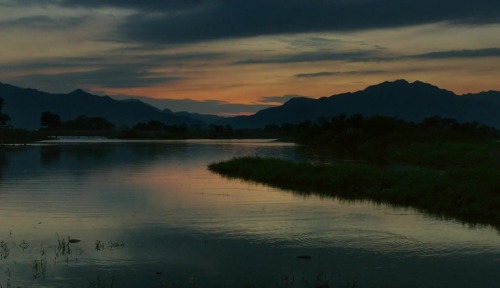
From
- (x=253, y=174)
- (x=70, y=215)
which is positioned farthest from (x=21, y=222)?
(x=253, y=174)

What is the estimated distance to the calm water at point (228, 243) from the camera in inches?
672

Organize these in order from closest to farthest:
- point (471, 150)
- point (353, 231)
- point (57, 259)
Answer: point (57, 259)
point (353, 231)
point (471, 150)

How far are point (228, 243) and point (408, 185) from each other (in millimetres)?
18046

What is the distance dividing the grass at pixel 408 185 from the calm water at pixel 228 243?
2420 millimetres

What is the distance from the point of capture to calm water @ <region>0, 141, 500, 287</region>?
1706cm

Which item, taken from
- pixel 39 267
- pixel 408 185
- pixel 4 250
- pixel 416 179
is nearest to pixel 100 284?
pixel 39 267

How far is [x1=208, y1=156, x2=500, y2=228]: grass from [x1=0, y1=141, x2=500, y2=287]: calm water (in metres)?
2.42

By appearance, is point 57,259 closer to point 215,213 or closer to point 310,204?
point 215,213

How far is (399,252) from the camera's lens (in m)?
20.5

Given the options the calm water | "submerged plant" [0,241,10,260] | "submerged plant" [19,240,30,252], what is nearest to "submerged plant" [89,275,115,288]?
the calm water

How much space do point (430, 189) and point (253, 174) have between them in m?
20.9

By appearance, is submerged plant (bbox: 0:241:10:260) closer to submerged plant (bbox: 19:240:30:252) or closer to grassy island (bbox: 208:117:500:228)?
submerged plant (bbox: 19:240:30:252)

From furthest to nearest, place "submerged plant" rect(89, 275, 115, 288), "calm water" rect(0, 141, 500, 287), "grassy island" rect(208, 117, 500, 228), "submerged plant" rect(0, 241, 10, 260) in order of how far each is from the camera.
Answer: "grassy island" rect(208, 117, 500, 228), "submerged plant" rect(0, 241, 10, 260), "calm water" rect(0, 141, 500, 287), "submerged plant" rect(89, 275, 115, 288)

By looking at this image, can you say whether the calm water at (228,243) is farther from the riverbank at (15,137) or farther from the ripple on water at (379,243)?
the riverbank at (15,137)
